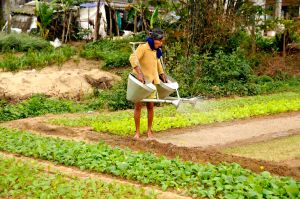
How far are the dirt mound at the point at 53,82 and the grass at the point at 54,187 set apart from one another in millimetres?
8060

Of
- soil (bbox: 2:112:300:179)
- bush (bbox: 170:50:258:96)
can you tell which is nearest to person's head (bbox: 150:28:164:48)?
soil (bbox: 2:112:300:179)

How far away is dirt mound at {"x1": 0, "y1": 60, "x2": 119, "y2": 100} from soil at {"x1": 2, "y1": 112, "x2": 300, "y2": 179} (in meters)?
3.18

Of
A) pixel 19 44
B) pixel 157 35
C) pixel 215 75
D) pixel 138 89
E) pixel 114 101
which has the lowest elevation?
pixel 114 101

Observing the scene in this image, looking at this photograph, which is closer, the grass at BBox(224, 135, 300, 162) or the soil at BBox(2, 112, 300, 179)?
the soil at BBox(2, 112, 300, 179)

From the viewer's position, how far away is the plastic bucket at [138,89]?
34.4 ft

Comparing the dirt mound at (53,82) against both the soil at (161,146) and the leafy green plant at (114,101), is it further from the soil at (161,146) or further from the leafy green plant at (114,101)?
the soil at (161,146)

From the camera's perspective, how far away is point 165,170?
26.3ft

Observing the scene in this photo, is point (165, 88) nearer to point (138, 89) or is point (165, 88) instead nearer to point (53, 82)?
point (138, 89)

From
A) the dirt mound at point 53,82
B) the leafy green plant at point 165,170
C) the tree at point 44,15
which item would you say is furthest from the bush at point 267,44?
the leafy green plant at point 165,170

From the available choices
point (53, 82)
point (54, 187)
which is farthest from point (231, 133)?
point (53, 82)

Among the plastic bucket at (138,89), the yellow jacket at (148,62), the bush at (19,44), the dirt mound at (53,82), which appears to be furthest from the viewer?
the bush at (19,44)

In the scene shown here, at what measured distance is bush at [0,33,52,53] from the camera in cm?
2289

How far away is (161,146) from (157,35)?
2183 millimetres

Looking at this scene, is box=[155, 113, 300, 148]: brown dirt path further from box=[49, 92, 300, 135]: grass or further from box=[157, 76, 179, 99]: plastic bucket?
box=[157, 76, 179, 99]: plastic bucket
